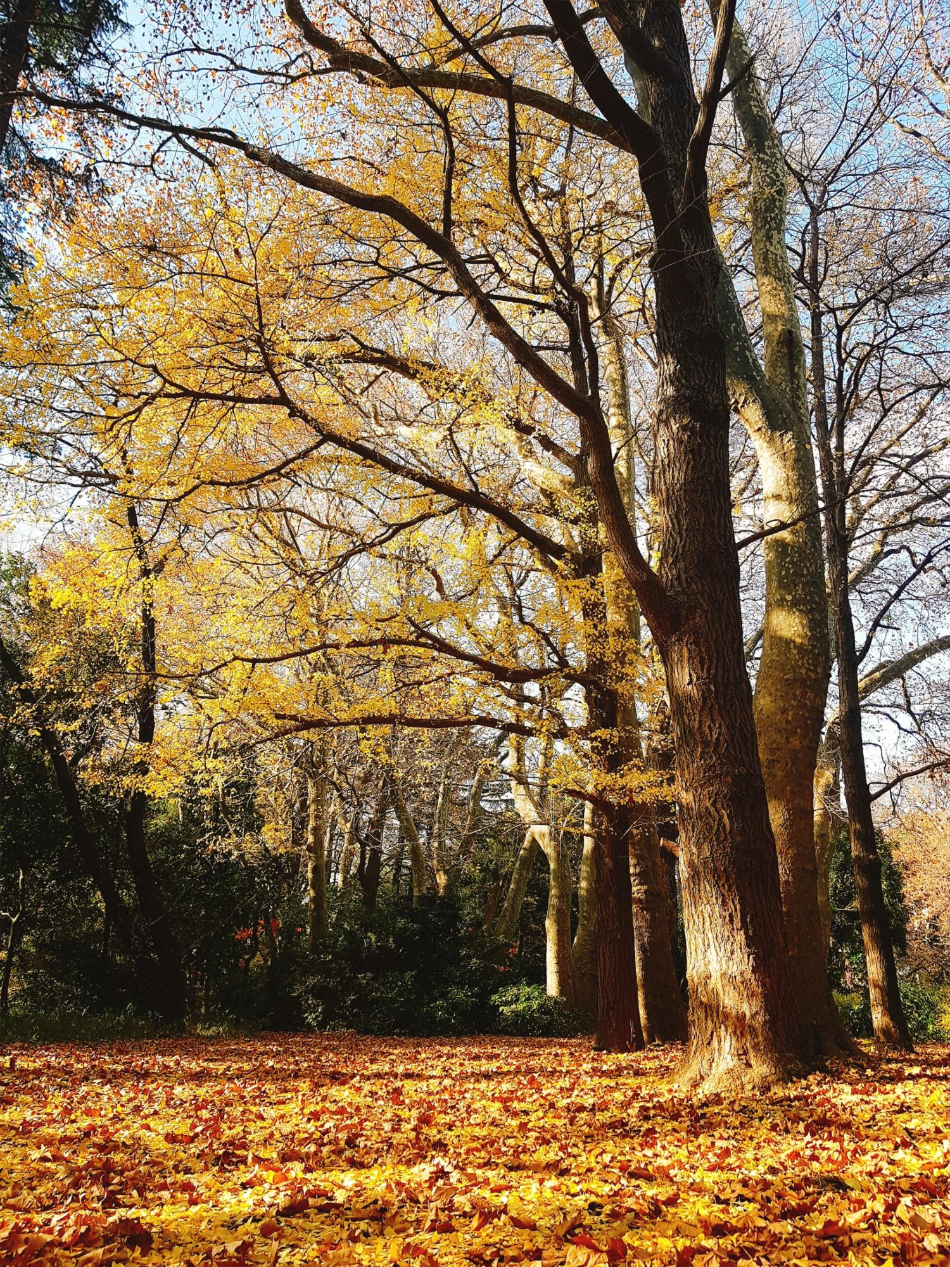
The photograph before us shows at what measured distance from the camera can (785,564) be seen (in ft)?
19.0

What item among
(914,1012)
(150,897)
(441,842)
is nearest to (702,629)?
(150,897)

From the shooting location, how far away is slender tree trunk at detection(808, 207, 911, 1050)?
7.58 meters

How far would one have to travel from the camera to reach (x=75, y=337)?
18.4 feet

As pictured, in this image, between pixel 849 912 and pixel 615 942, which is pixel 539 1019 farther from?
pixel 849 912

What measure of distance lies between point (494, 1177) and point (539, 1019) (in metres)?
9.90

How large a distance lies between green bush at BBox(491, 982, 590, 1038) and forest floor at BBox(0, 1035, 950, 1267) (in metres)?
7.31

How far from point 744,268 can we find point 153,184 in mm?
5855

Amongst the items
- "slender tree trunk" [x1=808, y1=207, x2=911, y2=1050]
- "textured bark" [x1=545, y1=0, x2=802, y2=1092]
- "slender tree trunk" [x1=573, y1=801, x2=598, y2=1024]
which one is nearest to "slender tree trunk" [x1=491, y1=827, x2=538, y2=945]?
"slender tree trunk" [x1=573, y1=801, x2=598, y2=1024]

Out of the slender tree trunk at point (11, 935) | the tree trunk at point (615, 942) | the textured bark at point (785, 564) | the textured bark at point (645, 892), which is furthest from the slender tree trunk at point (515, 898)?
the textured bark at point (785, 564)

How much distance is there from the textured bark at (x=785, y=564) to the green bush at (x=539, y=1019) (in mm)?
7596

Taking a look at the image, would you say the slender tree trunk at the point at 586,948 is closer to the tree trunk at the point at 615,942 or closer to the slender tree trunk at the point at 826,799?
the slender tree trunk at the point at 826,799

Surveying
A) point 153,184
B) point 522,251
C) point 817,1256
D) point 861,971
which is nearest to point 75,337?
point 153,184

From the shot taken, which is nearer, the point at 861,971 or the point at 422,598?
the point at 422,598

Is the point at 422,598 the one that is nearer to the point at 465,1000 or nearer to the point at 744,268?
the point at 744,268
